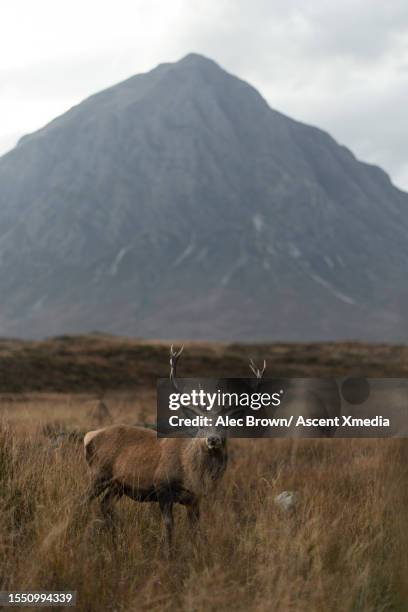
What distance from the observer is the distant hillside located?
4400 cm

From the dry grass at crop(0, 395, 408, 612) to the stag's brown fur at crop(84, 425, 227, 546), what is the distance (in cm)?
23

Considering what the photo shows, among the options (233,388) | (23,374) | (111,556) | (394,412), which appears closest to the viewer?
(111,556)

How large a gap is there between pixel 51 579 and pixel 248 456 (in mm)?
8336

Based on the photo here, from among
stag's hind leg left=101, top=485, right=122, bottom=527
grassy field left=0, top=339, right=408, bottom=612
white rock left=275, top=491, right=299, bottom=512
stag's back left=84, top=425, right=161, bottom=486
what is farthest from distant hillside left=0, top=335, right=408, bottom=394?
stag's hind leg left=101, top=485, right=122, bottom=527

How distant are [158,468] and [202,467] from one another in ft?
1.30

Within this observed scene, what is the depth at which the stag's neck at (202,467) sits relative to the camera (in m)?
6.87

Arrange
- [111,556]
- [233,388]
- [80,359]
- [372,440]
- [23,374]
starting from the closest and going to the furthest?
[111,556]
[233,388]
[372,440]
[23,374]
[80,359]

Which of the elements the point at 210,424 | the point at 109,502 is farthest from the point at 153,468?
the point at 210,424

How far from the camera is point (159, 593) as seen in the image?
5676 millimetres

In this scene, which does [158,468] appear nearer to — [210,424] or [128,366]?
[210,424]

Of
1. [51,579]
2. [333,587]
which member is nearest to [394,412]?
[333,587]

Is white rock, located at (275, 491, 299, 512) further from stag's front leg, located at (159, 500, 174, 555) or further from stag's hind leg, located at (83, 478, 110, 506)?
stag's hind leg, located at (83, 478, 110, 506)

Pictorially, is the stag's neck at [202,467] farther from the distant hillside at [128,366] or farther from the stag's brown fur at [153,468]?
the distant hillside at [128,366]

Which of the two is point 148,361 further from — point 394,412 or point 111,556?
point 111,556
